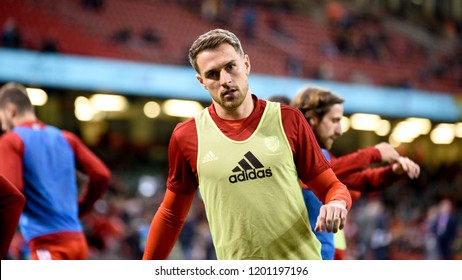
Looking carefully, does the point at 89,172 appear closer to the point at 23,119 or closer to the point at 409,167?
the point at 23,119

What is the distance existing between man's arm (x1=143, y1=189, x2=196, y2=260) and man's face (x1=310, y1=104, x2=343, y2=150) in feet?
4.36

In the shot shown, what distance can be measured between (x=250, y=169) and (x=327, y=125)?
149 centimetres

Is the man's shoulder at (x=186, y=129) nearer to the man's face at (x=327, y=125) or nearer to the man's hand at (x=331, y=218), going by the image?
the man's hand at (x=331, y=218)

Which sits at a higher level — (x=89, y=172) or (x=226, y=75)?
(x=226, y=75)

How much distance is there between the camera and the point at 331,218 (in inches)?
119

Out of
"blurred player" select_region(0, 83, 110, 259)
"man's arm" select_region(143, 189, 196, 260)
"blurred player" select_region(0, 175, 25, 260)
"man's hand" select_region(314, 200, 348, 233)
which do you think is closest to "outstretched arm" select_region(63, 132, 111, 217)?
"blurred player" select_region(0, 83, 110, 259)

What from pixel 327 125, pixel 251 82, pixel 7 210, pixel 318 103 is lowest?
Result: pixel 7 210

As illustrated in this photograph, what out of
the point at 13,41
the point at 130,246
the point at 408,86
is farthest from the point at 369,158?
the point at 408,86

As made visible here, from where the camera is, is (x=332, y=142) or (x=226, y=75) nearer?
(x=226, y=75)

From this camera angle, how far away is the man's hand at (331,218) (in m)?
3.02

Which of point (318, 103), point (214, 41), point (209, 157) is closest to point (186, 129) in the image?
point (209, 157)

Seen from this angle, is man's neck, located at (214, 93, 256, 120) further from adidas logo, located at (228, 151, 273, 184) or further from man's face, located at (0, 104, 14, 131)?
man's face, located at (0, 104, 14, 131)

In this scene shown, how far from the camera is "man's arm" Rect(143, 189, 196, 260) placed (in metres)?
3.67

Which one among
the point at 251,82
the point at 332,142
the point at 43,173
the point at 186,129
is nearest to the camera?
the point at 186,129
